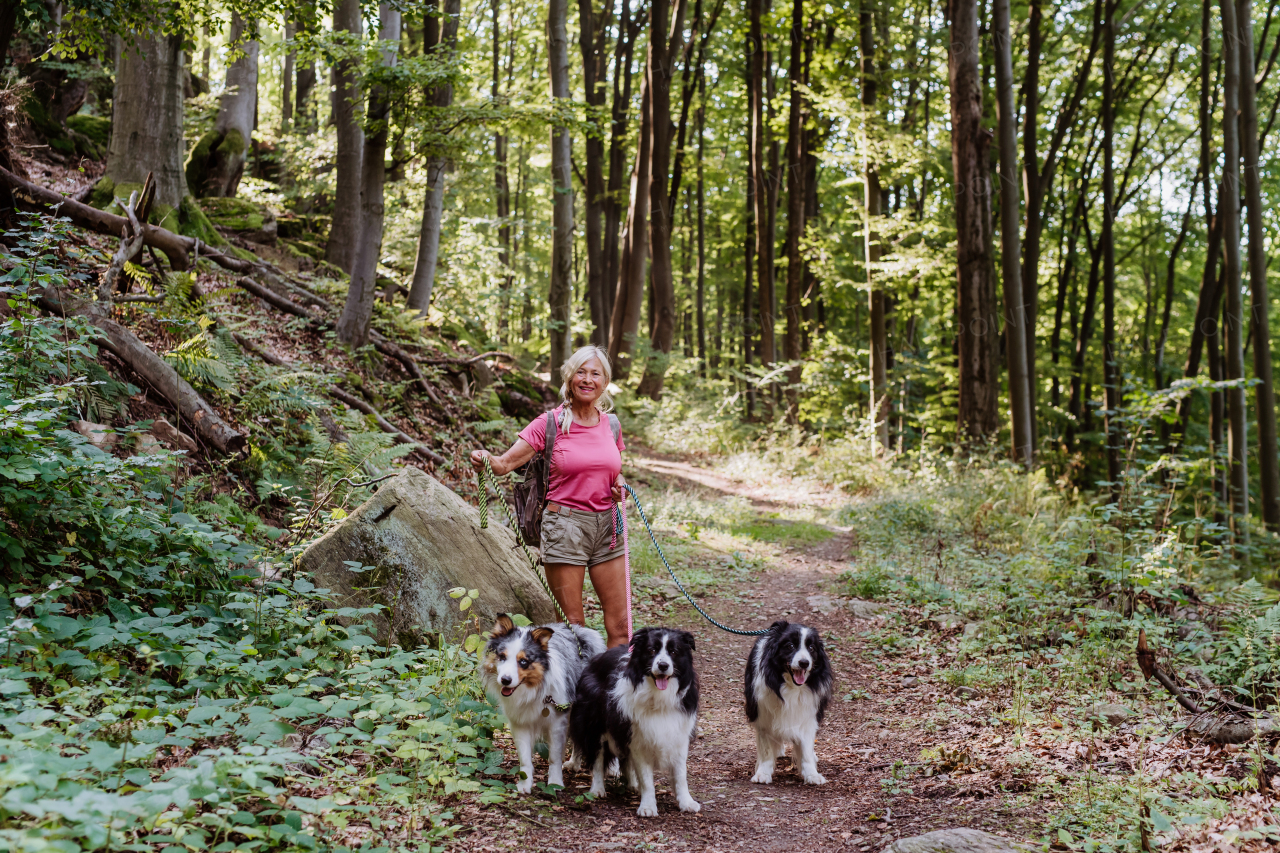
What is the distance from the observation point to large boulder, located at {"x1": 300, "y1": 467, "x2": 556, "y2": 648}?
5473 mm

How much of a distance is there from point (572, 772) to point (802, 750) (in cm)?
135

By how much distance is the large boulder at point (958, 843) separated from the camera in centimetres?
340

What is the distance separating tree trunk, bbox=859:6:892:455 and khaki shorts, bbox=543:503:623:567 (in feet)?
44.5

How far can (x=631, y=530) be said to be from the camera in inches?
436

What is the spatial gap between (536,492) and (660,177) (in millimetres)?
16504

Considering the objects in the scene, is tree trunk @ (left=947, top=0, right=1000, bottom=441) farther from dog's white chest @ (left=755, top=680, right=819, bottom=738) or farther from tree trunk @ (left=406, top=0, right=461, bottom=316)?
dog's white chest @ (left=755, top=680, right=819, bottom=738)

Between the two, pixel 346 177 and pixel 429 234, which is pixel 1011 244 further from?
Result: pixel 346 177

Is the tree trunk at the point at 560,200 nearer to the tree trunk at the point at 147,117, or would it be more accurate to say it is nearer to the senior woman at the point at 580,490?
the tree trunk at the point at 147,117

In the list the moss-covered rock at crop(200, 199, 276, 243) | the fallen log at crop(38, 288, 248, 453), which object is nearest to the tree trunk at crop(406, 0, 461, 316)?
the moss-covered rock at crop(200, 199, 276, 243)

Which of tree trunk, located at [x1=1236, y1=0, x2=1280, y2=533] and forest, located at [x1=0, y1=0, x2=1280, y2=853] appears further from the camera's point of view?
tree trunk, located at [x1=1236, y1=0, x2=1280, y2=533]

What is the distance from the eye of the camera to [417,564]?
5652 millimetres

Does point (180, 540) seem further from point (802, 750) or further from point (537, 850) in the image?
point (802, 750)

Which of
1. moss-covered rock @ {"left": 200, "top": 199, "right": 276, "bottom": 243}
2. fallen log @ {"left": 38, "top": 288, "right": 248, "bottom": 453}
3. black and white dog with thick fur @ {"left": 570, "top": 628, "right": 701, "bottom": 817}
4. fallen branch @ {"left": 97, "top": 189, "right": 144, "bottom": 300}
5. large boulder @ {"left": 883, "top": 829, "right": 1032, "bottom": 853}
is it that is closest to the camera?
large boulder @ {"left": 883, "top": 829, "right": 1032, "bottom": 853}

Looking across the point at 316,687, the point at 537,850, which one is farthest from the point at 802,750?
the point at 316,687
